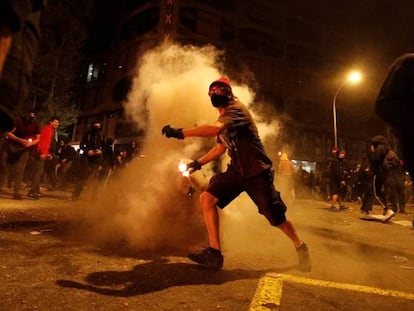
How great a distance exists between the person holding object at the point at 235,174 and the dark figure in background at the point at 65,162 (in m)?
9.59

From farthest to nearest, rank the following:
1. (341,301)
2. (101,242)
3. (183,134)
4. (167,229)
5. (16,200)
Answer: (16,200)
(167,229)
(101,242)
(183,134)
(341,301)

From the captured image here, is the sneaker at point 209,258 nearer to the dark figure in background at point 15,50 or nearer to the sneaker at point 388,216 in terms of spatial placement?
the dark figure in background at point 15,50

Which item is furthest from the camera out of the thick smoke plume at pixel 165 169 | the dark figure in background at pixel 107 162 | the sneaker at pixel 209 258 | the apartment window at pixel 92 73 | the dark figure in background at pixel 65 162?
the apartment window at pixel 92 73

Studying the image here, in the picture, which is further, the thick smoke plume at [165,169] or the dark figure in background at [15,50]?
the thick smoke plume at [165,169]

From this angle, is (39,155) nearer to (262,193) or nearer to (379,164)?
(262,193)

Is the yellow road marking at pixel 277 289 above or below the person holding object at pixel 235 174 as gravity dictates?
below

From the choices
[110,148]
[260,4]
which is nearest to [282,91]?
[260,4]

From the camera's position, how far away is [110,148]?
32.3ft

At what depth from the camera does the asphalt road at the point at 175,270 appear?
2.71 m

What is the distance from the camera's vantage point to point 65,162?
40.3 feet

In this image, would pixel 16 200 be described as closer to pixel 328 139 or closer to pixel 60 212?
pixel 60 212

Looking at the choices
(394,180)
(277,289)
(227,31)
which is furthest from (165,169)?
(227,31)

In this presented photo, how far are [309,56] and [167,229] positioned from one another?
130 feet

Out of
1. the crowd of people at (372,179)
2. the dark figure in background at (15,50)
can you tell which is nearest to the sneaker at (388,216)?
the crowd of people at (372,179)
